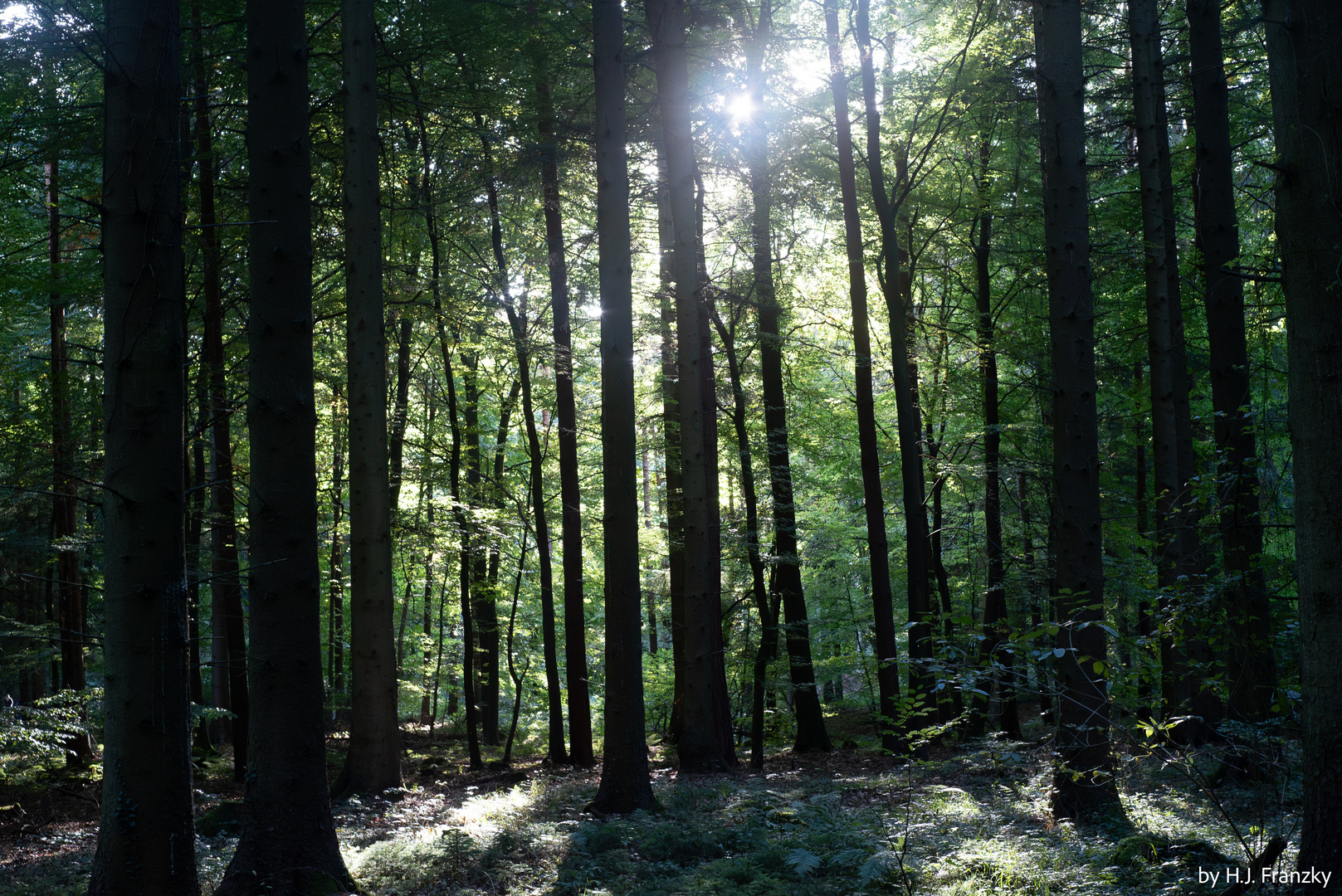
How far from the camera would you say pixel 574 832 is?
6801 mm

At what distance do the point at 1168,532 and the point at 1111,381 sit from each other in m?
12.0

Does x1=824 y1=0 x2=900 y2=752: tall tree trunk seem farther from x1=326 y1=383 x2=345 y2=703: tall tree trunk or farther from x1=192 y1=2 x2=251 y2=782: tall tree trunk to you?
x1=192 y1=2 x2=251 y2=782: tall tree trunk

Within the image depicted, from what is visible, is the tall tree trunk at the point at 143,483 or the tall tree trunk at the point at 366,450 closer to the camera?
Answer: the tall tree trunk at the point at 143,483

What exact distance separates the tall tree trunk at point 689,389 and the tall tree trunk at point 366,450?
3.55 meters

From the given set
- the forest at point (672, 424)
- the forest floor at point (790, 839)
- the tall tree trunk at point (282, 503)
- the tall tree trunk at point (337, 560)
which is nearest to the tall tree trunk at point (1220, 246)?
the forest at point (672, 424)

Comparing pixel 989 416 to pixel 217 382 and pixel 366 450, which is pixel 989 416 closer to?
pixel 366 450

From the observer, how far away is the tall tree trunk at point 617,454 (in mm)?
7609

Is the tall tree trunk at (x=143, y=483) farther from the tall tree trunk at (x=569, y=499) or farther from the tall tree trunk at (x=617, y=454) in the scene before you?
the tall tree trunk at (x=569, y=499)

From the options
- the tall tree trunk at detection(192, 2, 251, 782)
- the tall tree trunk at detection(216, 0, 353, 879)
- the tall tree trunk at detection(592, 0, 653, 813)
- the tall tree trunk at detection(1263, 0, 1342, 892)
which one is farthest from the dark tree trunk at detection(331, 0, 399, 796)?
the tall tree trunk at detection(1263, 0, 1342, 892)

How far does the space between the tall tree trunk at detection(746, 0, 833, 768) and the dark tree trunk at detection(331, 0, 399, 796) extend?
6073mm

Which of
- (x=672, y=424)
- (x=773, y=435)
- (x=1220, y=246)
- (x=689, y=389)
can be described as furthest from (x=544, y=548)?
(x=1220, y=246)

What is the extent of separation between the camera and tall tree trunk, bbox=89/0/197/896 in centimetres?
402

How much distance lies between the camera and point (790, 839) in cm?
642

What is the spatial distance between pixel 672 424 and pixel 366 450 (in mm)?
6057
